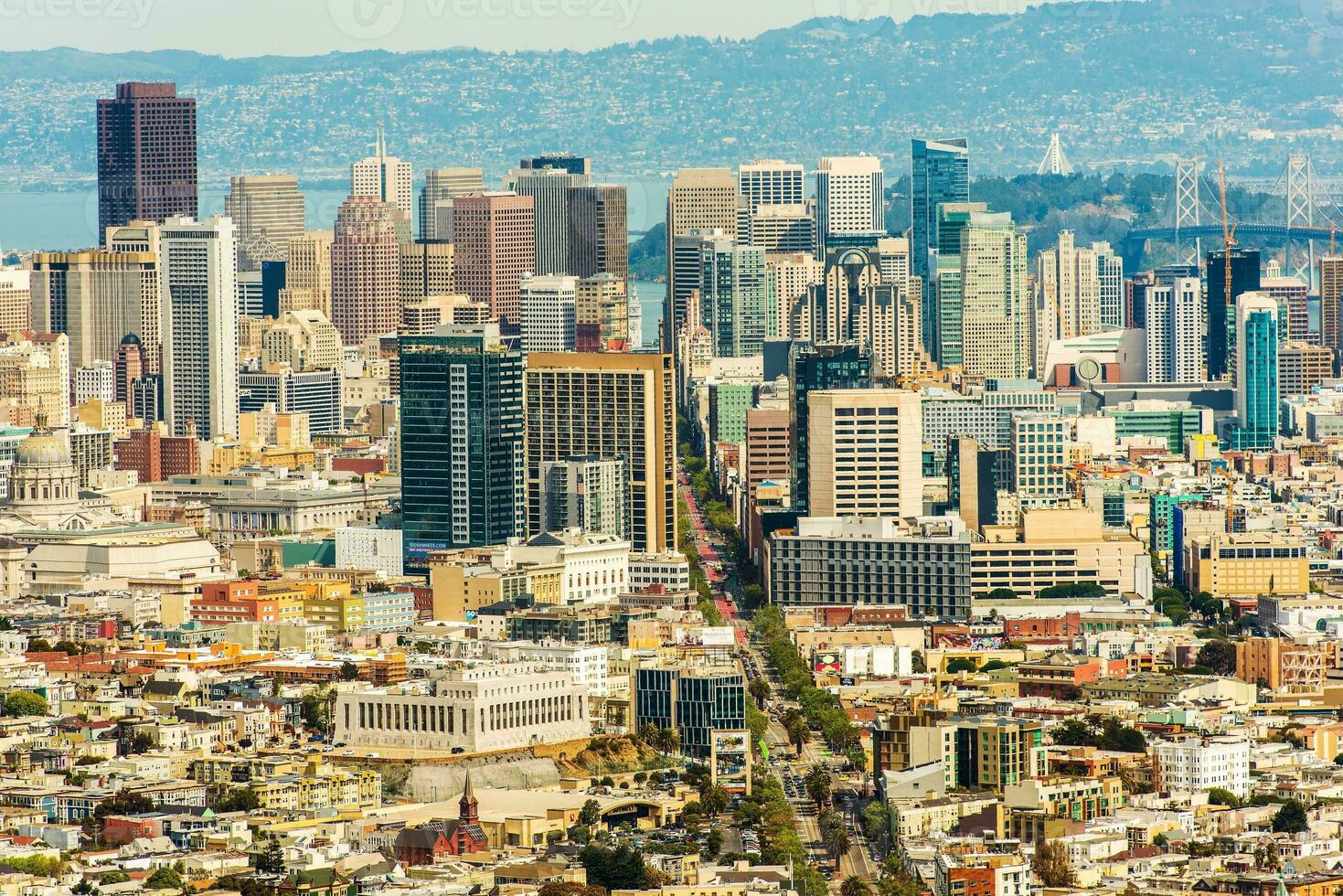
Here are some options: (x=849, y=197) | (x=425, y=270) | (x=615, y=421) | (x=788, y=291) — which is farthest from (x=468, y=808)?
(x=849, y=197)

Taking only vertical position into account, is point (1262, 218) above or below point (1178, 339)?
above

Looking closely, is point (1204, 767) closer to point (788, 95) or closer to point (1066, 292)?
point (1066, 292)

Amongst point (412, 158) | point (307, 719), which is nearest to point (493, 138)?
point (412, 158)

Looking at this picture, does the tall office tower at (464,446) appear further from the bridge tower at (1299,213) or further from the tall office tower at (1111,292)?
the bridge tower at (1299,213)

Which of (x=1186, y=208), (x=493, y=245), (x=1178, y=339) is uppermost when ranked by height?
(x=1186, y=208)

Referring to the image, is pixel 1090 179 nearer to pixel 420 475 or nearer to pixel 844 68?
pixel 844 68

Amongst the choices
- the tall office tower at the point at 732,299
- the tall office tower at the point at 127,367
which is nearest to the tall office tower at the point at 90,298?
the tall office tower at the point at 127,367
